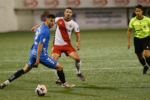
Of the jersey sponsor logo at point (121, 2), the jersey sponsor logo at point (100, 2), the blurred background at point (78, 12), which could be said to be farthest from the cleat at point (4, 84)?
the jersey sponsor logo at point (121, 2)

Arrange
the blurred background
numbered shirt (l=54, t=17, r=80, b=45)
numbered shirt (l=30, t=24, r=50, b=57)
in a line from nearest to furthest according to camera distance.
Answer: numbered shirt (l=30, t=24, r=50, b=57) < numbered shirt (l=54, t=17, r=80, b=45) < the blurred background

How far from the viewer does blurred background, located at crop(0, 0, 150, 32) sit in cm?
2806

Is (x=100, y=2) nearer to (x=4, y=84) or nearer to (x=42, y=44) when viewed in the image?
(x=4, y=84)

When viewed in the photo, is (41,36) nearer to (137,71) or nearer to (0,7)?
(137,71)

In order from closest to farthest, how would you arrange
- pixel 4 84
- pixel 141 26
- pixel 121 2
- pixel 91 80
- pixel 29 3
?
pixel 4 84 → pixel 91 80 → pixel 141 26 → pixel 29 3 → pixel 121 2

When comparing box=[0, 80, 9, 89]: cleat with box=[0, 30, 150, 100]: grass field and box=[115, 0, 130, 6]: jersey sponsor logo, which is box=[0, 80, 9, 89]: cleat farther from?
box=[115, 0, 130, 6]: jersey sponsor logo

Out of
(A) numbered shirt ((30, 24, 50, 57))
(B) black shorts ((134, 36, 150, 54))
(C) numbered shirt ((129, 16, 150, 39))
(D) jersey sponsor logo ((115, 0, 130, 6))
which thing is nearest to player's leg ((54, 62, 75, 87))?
(A) numbered shirt ((30, 24, 50, 57))

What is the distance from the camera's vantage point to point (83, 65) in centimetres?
1027

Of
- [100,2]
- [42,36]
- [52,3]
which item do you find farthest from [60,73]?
[100,2]

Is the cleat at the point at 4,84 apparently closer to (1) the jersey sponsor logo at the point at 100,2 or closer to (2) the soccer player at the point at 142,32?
(2) the soccer player at the point at 142,32

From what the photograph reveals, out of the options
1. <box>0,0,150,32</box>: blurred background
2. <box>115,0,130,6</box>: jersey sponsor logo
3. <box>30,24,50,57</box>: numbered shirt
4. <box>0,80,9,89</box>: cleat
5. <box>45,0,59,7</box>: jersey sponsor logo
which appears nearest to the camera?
<box>30,24,50,57</box>: numbered shirt

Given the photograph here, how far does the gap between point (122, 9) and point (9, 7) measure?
11.5m

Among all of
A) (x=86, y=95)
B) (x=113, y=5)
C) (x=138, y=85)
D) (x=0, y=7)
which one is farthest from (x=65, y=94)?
(x=113, y=5)

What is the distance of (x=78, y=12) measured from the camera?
3011cm
